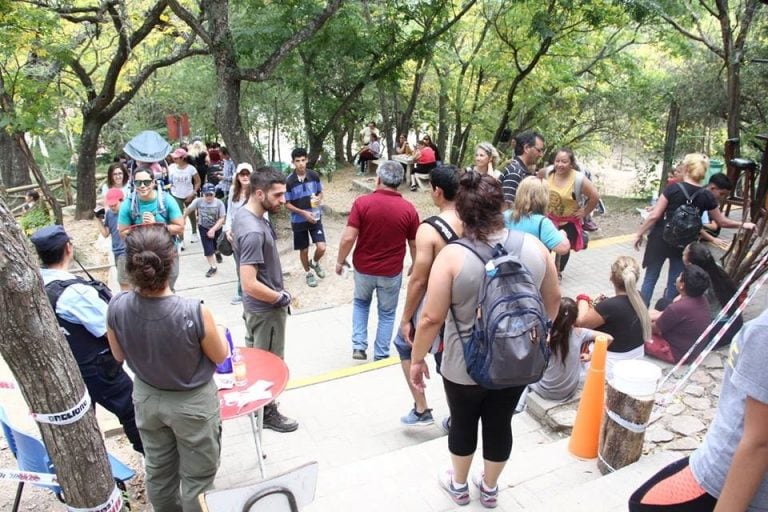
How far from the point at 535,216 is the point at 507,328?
8.17 ft

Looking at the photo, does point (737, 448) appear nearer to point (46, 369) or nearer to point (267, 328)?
point (46, 369)

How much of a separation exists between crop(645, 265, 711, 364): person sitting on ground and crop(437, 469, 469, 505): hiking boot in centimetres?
225

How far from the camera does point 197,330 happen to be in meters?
2.61

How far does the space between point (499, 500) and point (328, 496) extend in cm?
96

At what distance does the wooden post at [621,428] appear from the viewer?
3033mm

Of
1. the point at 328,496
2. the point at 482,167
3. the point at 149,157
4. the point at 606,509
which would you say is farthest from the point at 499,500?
the point at 149,157

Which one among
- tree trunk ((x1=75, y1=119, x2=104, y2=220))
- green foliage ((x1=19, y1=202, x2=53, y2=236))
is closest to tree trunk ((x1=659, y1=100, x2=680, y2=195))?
tree trunk ((x1=75, y1=119, x2=104, y2=220))

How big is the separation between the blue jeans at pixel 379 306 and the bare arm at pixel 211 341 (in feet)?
7.98

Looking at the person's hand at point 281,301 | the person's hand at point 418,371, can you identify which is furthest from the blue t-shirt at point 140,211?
the person's hand at point 418,371

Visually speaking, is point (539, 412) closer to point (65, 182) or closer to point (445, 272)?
point (445, 272)

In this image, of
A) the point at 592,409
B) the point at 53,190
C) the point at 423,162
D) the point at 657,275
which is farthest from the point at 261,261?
the point at 53,190

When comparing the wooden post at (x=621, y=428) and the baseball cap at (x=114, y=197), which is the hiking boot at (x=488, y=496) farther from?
the baseball cap at (x=114, y=197)

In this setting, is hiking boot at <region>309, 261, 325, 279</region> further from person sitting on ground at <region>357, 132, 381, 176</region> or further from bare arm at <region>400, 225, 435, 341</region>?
person sitting on ground at <region>357, 132, 381, 176</region>

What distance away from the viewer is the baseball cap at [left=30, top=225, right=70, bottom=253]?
3113 mm
